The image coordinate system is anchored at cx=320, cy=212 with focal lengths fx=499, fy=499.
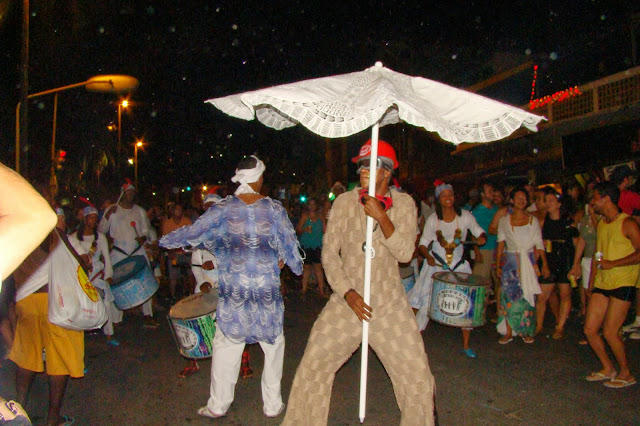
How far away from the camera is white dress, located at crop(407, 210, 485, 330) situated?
649 centimetres

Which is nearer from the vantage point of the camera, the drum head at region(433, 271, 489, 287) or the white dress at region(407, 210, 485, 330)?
the drum head at region(433, 271, 489, 287)

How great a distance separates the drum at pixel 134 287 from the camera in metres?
6.61

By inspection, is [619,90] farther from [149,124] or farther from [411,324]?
[149,124]

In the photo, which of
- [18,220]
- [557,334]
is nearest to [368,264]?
[18,220]

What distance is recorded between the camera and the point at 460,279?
5.86 m

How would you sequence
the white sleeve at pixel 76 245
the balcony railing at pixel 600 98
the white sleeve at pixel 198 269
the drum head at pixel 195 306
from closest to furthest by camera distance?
the drum head at pixel 195 306
the white sleeve at pixel 76 245
the white sleeve at pixel 198 269
the balcony railing at pixel 600 98

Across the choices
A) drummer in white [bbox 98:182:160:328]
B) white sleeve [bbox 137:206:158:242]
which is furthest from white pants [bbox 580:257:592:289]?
white sleeve [bbox 137:206:158:242]

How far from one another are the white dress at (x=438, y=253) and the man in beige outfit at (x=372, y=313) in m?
3.18

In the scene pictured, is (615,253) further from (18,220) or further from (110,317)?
(110,317)

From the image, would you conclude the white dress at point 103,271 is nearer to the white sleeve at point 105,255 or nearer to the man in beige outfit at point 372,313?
the white sleeve at point 105,255

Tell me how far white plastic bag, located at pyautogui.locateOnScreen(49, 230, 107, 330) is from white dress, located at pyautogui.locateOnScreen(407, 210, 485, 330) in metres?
3.96

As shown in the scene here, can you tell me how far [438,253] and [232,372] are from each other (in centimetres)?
331

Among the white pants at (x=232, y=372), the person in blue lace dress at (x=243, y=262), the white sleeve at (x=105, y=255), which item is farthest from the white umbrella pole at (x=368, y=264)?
the white sleeve at (x=105, y=255)

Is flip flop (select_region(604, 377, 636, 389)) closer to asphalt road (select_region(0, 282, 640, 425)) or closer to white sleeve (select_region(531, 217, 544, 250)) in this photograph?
asphalt road (select_region(0, 282, 640, 425))
